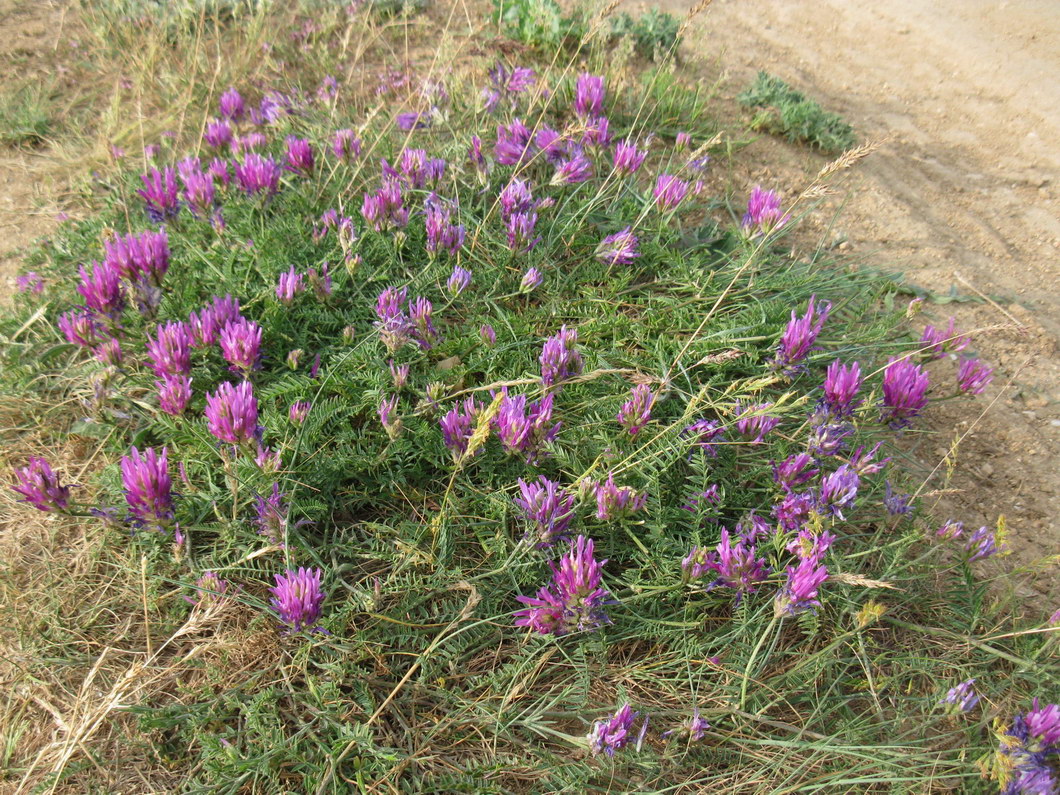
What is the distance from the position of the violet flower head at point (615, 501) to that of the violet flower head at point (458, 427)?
0.41 metres

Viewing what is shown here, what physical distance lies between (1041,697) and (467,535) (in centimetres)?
165

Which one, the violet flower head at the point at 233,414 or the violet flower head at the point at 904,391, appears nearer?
the violet flower head at the point at 233,414

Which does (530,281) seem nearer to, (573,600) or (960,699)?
(573,600)

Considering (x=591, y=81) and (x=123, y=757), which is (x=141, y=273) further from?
(x=591, y=81)

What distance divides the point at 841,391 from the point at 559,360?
829 millimetres

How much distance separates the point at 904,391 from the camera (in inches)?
89.7

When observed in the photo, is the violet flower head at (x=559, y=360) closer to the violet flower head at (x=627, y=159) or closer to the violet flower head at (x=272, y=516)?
the violet flower head at (x=272, y=516)

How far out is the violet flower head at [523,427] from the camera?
2127 mm

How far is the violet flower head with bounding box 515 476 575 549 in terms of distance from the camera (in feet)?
6.54

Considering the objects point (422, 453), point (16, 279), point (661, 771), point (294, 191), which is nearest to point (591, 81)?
point (294, 191)

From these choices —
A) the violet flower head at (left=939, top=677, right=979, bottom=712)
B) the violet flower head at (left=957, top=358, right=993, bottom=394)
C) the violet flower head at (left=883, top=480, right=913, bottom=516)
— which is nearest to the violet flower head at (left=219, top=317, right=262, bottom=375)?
the violet flower head at (left=883, top=480, right=913, bottom=516)

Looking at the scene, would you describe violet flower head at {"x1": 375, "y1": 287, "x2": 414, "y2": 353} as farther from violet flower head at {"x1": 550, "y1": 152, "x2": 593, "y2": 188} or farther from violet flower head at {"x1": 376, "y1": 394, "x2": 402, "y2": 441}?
violet flower head at {"x1": 550, "y1": 152, "x2": 593, "y2": 188}

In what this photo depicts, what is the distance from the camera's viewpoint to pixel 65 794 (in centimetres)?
182

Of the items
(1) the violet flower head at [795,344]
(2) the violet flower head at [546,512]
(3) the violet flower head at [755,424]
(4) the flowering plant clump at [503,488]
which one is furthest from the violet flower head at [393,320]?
(1) the violet flower head at [795,344]
